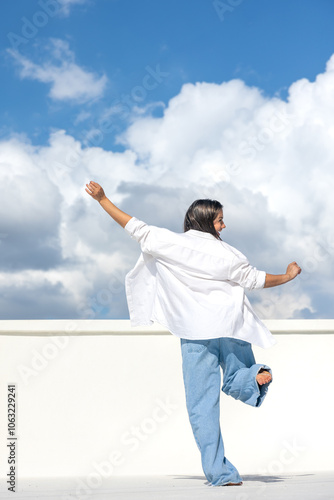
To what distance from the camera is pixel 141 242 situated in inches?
95.8

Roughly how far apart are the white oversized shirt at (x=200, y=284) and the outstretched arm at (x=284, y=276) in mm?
32

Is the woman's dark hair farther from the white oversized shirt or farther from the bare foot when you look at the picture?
the bare foot

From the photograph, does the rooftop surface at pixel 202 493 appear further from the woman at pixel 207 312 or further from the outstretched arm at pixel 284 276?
the outstretched arm at pixel 284 276

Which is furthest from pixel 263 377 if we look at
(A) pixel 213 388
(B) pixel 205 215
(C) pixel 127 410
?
(C) pixel 127 410

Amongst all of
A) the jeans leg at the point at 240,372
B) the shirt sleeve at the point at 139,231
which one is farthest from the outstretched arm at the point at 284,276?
the shirt sleeve at the point at 139,231

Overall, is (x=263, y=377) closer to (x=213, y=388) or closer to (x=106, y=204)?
(x=213, y=388)

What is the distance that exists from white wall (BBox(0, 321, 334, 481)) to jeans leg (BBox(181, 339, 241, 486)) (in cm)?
106

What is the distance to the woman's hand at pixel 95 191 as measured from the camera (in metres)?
2.43

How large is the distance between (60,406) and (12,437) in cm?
33

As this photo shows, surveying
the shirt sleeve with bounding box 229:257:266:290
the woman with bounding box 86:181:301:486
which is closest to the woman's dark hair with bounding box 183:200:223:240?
the woman with bounding box 86:181:301:486

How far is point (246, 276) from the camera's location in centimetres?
246

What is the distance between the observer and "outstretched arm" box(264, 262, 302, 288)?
2475 mm

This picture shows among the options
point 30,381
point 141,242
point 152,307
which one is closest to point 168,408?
point 30,381

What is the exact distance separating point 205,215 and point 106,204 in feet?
1.45
